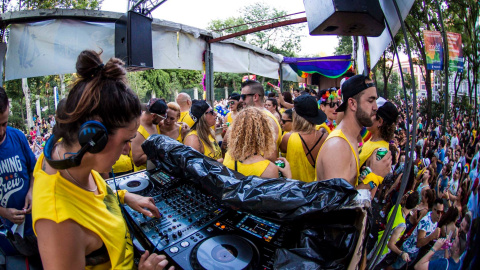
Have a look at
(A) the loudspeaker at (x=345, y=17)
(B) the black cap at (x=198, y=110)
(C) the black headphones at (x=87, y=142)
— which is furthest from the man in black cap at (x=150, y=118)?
(A) the loudspeaker at (x=345, y=17)

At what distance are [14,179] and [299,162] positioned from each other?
2.79 meters

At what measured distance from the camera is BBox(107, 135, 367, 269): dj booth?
103 centimetres

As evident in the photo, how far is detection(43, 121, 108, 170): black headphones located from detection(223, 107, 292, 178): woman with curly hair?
1.37 m

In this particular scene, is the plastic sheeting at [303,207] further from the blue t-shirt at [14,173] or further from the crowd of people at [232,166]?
the blue t-shirt at [14,173]

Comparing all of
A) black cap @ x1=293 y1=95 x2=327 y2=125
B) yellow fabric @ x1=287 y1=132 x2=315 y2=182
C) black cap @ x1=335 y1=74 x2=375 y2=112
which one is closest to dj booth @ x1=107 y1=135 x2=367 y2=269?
black cap @ x1=335 y1=74 x2=375 y2=112

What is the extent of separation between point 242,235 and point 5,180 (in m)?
2.09

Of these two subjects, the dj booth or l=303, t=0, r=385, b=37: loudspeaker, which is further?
l=303, t=0, r=385, b=37: loudspeaker

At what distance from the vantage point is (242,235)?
49.1 inches

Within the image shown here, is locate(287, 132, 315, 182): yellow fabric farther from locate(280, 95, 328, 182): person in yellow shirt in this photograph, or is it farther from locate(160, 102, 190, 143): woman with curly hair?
locate(160, 102, 190, 143): woman with curly hair

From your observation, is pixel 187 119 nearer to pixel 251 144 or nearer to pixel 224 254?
pixel 251 144

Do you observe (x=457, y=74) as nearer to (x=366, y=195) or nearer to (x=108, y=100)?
(x=366, y=195)

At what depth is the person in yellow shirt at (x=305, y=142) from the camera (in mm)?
3072

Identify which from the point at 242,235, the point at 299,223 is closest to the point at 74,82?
the point at 242,235

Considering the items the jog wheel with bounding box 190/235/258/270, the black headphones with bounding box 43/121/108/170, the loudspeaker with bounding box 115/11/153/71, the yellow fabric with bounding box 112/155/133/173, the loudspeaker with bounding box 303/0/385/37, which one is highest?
the loudspeaker with bounding box 115/11/153/71
